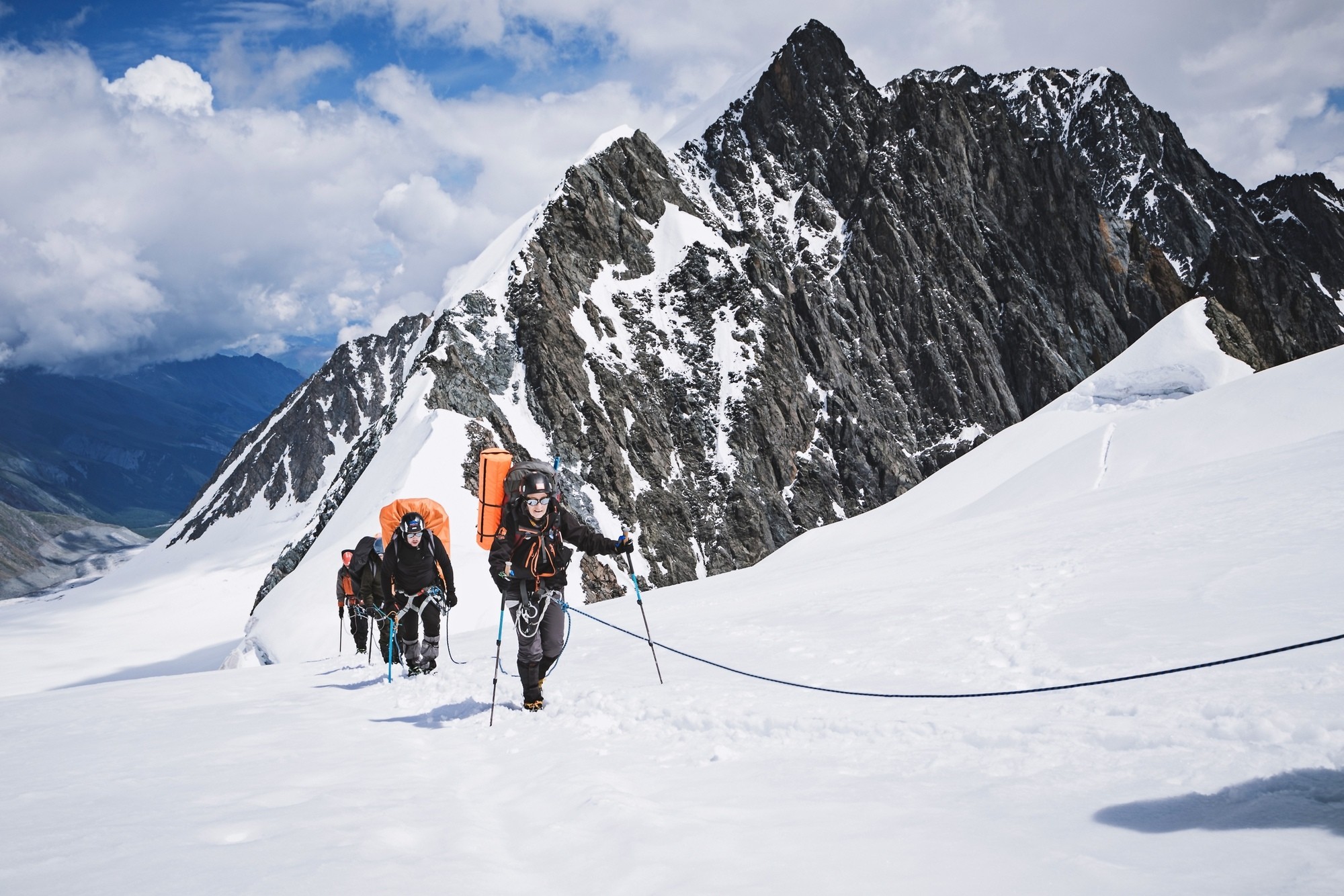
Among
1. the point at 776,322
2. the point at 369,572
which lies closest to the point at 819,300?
the point at 776,322

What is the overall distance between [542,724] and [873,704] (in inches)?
125

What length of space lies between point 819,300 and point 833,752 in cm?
9804

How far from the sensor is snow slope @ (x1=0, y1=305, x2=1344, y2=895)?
340 centimetres

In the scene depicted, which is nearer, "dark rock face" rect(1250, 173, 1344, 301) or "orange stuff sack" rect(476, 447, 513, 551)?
"orange stuff sack" rect(476, 447, 513, 551)

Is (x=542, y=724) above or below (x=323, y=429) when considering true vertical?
below

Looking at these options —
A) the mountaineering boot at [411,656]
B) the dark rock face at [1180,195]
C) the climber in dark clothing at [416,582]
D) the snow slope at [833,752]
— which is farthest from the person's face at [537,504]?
the dark rock face at [1180,195]

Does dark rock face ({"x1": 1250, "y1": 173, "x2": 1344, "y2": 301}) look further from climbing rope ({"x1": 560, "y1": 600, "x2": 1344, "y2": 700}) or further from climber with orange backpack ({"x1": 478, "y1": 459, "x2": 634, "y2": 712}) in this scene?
climber with orange backpack ({"x1": 478, "y1": 459, "x2": 634, "y2": 712})

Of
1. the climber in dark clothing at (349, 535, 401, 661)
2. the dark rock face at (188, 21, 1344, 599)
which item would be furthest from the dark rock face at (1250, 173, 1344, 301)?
the climber in dark clothing at (349, 535, 401, 661)

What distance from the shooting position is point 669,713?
21.7 feet

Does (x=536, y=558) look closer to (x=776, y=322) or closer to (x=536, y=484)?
(x=536, y=484)

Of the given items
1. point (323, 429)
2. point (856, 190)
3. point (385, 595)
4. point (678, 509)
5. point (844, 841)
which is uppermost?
point (856, 190)

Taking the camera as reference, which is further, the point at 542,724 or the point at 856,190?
the point at 856,190

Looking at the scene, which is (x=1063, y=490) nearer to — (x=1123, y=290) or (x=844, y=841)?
(x=844, y=841)

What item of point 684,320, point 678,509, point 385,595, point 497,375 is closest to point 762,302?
point 684,320
